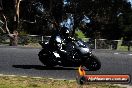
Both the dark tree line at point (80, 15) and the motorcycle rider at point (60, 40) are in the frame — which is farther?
the dark tree line at point (80, 15)

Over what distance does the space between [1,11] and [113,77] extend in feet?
135

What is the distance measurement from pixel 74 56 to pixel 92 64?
75 cm

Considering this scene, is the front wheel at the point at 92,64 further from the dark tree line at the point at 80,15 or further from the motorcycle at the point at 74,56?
the dark tree line at the point at 80,15

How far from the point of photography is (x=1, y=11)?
158ft

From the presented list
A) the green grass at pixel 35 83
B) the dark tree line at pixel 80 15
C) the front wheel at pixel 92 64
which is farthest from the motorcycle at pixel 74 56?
the dark tree line at pixel 80 15

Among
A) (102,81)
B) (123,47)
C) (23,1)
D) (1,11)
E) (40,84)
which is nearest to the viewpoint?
(102,81)

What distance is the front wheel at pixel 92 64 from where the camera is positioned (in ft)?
52.2

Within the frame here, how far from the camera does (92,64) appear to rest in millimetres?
15992

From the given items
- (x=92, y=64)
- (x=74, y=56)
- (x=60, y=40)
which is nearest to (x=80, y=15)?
(x=60, y=40)

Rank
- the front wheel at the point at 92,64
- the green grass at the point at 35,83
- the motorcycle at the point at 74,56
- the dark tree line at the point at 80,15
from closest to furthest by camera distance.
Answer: the green grass at the point at 35,83
the front wheel at the point at 92,64
the motorcycle at the point at 74,56
the dark tree line at the point at 80,15

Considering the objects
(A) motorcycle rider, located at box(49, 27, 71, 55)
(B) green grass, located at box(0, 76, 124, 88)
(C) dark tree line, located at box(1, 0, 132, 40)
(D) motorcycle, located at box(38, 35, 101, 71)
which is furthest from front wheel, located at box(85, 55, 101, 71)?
(C) dark tree line, located at box(1, 0, 132, 40)

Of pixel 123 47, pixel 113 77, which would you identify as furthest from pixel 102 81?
pixel 123 47

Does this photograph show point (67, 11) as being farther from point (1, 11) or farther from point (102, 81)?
point (102, 81)

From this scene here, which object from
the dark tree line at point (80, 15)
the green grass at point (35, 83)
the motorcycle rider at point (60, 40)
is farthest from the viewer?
the dark tree line at point (80, 15)
